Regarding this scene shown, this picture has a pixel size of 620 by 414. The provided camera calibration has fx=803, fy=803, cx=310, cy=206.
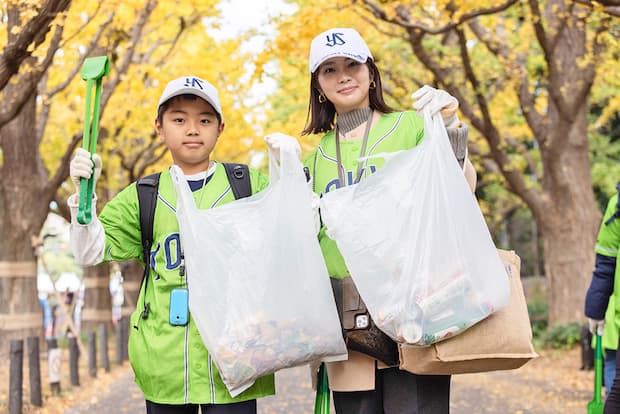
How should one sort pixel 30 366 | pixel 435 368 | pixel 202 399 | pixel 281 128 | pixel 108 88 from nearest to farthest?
pixel 435 368 → pixel 202 399 → pixel 30 366 → pixel 108 88 → pixel 281 128

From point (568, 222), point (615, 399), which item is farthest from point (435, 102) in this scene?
point (568, 222)

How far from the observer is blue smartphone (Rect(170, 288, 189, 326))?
8.71 ft

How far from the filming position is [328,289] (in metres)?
2.60

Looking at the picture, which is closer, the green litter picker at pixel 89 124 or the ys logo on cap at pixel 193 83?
the green litter picker at pixel 89 124

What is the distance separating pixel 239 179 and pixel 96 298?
42.7ft

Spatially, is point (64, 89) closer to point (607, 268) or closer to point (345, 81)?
point (607, 268)

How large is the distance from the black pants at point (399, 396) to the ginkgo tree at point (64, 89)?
328 cm

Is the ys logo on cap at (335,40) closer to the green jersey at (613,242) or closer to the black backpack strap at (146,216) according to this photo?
the black backpack strap at (146,216)

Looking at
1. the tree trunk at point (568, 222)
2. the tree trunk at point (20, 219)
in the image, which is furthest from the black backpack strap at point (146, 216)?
the tree trunk at point (568, 222)

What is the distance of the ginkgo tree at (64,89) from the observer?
6375 mm

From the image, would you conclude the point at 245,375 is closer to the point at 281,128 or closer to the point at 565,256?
the point at 565,256

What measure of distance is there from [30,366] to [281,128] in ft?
37.8

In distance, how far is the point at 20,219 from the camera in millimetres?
10875

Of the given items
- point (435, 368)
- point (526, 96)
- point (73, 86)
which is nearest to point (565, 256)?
point (526, 96)
